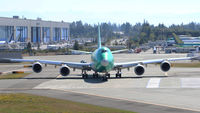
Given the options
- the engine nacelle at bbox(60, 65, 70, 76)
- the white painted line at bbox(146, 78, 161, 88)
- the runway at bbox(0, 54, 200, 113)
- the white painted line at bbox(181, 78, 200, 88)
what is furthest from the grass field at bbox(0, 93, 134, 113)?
the white painted line at bbox(181, 78, 200, 88)

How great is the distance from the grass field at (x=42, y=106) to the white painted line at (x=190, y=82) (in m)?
16.1

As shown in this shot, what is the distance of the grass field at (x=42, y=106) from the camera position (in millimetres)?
29163

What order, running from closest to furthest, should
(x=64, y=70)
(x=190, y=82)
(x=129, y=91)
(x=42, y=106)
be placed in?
1. (x=42, y=106)
2. (x=129, y=91)
3. (x=190, y=82)
4. (x=64, y=70)

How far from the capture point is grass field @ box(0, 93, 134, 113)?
95.7 feet

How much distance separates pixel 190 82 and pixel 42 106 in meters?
22.0

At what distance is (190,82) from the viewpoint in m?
46.3

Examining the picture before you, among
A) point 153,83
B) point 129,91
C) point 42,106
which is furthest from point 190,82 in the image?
point 42,106

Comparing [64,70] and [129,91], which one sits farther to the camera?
[64,70]

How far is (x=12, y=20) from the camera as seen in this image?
189 m

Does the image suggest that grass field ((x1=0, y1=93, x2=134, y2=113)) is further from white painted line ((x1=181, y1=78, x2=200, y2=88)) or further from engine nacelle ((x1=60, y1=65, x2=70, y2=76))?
white painted line ((x1=181, y1=78, x2=200, y2=88))

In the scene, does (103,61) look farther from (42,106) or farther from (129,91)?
(42,106)

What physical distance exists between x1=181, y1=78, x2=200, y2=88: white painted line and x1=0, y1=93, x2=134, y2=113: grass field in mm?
16082

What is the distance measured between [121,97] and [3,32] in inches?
6424

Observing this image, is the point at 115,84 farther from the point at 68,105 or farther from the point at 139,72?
the point at 68,105
